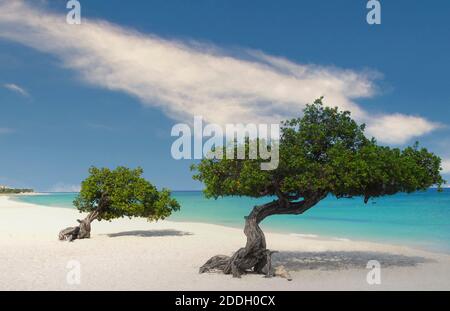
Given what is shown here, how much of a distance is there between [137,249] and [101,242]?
159 inches

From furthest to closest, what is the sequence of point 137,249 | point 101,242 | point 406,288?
point 101,242 → point 137,249 → point 406,288

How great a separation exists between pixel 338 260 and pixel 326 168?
709 centimetres

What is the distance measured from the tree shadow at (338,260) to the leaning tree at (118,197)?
9.68 m

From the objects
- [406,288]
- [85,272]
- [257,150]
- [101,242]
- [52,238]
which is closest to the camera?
[406,288]

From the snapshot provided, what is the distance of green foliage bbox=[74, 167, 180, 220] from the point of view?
96.0 feet

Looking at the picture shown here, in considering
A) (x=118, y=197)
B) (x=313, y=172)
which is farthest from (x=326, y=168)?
(x=118, y=197)

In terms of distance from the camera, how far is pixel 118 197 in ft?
Answer: 95.1

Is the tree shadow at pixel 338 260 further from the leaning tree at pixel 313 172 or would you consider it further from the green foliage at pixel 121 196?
the green foliage at pixel 121 196

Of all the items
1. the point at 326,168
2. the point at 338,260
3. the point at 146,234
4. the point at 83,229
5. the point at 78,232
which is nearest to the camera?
the point at 326,168

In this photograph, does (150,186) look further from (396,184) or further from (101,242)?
(396,184)

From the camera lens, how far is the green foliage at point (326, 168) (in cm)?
1587

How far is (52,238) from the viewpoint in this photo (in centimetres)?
2936

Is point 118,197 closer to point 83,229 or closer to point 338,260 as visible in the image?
point 83,229
